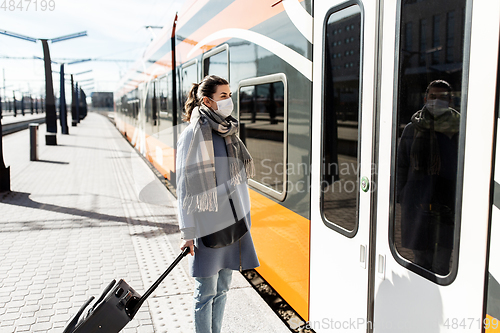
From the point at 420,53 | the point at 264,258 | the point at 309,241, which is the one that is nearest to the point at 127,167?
the point at 264,258

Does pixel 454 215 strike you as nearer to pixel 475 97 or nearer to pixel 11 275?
pixel 475 97

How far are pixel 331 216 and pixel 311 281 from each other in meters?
0.53

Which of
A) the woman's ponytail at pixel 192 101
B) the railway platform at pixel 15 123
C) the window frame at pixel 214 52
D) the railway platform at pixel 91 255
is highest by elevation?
the window frame at pixel 214 52

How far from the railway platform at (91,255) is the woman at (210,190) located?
30.4 inches

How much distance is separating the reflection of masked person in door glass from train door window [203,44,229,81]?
101 inches

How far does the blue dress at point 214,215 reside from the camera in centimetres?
246

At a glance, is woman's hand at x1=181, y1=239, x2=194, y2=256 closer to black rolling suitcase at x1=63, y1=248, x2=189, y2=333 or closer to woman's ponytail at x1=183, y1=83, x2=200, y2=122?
black rolling suitcase at x1=63, y1=248, x2=189, y2=333

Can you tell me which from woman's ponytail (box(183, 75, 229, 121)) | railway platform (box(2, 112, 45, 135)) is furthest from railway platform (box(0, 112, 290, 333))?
railway platform (box(2, 112, 45, 135))

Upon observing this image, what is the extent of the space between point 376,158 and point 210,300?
130cm

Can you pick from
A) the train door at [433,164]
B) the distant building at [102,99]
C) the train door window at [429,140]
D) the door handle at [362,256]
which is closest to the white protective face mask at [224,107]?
the train door at [433,164]

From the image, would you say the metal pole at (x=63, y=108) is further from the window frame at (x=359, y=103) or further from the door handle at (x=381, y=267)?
the door handle at (x=381, y=267)

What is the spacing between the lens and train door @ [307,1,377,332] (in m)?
2.30

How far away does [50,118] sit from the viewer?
20.6 meters

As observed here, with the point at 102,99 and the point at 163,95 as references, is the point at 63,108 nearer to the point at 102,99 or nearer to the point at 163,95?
the point at 163,95
